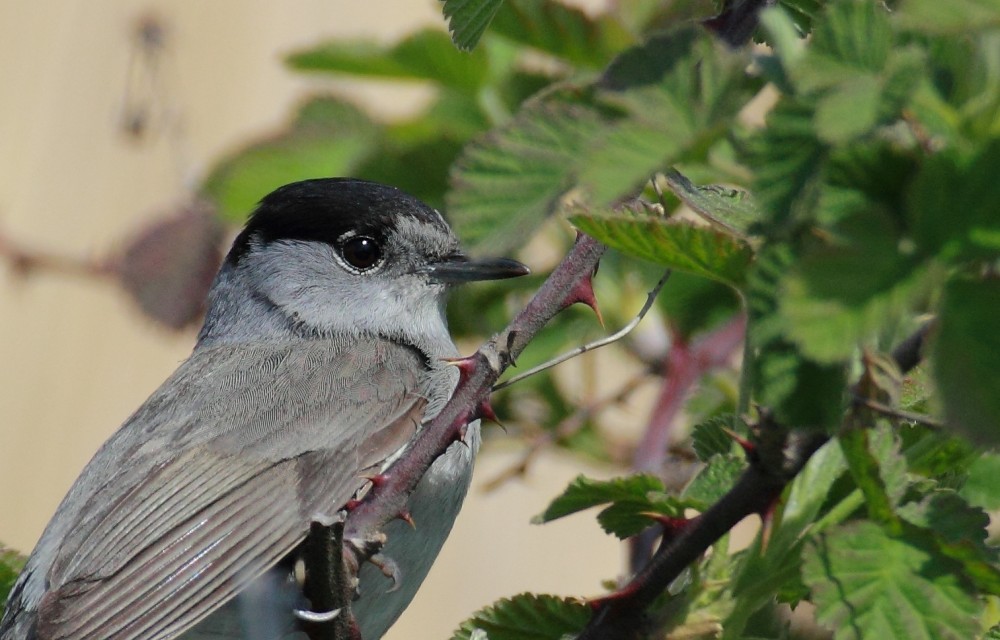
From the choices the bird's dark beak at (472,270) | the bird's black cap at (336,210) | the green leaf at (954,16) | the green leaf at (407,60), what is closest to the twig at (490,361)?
the green leaf at (954,16)

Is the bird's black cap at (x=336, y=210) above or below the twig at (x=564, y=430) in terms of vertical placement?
above

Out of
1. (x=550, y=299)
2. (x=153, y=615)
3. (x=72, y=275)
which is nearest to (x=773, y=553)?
(x=550, y=299)

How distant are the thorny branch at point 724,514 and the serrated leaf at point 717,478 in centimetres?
8

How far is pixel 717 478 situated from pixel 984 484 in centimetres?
34

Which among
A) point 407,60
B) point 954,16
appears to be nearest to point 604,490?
point 954,16

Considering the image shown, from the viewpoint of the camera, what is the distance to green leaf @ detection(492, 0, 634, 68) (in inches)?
95.0

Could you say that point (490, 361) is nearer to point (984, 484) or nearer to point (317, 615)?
point (317, 615)

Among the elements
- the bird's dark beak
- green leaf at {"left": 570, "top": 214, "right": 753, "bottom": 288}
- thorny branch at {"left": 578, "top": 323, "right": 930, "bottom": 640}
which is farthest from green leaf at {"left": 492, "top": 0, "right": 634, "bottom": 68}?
thorny branch at {"left": 578, "top": 323, "right": 930, "bottom": 640}

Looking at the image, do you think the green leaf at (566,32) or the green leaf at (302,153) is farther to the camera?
the green leaf at (302,153)

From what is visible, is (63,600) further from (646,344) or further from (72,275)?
(72,275)

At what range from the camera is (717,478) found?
1.50 m

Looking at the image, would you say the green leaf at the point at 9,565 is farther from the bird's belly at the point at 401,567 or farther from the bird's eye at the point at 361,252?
the bird's eye at the point at 361,252

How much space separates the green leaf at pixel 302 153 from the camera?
281 centimetres

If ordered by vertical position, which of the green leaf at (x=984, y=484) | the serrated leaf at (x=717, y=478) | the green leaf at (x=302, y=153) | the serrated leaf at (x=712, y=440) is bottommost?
the green leaf at (x=984, y=484)
